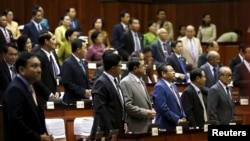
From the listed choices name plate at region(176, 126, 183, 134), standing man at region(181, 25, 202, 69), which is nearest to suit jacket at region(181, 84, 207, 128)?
name plate at region(176, 126, 183, 134)

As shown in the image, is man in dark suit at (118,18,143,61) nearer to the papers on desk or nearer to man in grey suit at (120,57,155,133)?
the papers on desk

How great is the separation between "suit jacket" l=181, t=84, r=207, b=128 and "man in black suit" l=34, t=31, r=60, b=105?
1.54m

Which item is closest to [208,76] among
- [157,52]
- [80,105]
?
Answer: [157,52]

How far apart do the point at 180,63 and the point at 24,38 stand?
10.2ft

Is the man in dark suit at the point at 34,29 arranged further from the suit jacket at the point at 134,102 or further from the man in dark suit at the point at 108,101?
the man in dark suit at the point at 108,101

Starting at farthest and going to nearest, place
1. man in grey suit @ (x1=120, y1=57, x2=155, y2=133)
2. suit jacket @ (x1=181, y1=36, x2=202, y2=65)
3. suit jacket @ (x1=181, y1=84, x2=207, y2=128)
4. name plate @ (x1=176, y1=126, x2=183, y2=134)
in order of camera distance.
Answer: suit jacket @ (x1=181, y1=36, x2=202, y2=65)
suit jacket @ (x1=181, y1=84, x2=207, y2=128)
man in grey suit @ (x1=120, y1=57, x2=155, y2=133)
name plate @ (x1=176, y1=126, x2=183, y2=134)

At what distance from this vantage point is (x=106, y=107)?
23.6ft

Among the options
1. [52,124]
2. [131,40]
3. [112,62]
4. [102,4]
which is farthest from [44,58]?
[102,4]

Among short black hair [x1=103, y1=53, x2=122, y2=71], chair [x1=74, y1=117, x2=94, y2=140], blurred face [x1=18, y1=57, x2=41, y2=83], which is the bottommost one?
chair [x1=74, y1=117, x2=94, y2=140]

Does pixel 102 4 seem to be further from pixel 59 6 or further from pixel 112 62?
pixel 112 62

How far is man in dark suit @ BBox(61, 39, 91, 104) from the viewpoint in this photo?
29.3 feet

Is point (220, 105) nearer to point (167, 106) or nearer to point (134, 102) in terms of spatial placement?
point (167, 106)

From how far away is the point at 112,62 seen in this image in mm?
7297

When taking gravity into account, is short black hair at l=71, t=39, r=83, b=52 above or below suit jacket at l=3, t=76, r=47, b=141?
above
